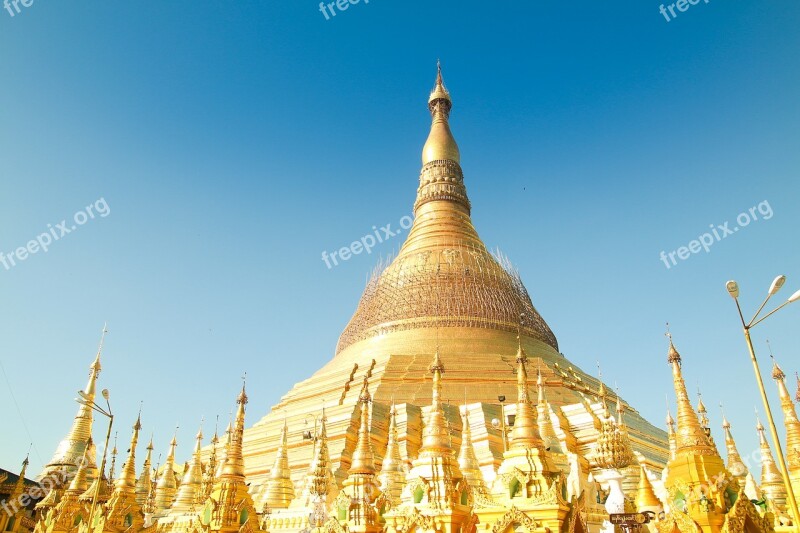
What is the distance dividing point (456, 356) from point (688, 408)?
705 inches

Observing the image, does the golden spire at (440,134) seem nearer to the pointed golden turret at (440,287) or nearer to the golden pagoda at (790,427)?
the pointed golden turret at (440,287)

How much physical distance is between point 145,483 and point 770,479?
23.1m

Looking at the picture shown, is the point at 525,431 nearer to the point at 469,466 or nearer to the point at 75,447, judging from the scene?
the point at 469,466

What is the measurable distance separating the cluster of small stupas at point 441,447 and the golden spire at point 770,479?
6 centimetres

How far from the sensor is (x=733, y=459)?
1986 cm

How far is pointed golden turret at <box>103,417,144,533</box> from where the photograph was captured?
17469mm

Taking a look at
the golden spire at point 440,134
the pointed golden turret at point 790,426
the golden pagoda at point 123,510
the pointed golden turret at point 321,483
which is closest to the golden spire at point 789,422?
→ the pointed golden turret at point 790,426

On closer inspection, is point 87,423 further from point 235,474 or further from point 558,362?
point 558,362

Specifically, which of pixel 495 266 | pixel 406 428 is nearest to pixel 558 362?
pixel 495 266

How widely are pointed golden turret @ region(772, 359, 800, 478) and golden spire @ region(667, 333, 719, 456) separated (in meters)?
5.06

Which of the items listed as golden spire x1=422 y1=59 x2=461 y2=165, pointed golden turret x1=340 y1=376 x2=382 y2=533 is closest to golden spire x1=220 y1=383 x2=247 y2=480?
pointed golden turret x1=340 y1=376 x2=382 y2=533

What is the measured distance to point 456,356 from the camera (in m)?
30.3

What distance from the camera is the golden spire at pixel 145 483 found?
24.8m

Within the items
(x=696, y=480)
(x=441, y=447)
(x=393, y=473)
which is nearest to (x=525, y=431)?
(x=441, y=447)
